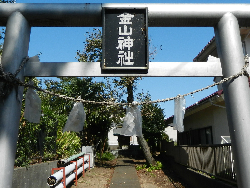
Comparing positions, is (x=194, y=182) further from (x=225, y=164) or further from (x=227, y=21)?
(x=227, y=21)

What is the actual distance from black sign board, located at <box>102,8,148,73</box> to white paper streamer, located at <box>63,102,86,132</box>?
86cm

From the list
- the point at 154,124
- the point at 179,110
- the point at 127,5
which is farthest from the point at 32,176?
the point at 154,124

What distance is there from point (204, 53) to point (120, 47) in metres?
9.52

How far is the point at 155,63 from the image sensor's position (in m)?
3.86

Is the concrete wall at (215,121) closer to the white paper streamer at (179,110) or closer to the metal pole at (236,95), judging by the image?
the metal pole at (236,95)

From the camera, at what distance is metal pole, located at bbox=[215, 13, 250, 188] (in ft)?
11.3

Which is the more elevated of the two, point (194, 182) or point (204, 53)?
point (204, 53)

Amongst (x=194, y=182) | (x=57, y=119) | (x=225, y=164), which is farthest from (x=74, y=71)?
(x=194, y=182)

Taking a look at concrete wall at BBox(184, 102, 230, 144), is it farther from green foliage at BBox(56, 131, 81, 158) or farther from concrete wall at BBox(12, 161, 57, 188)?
concrete wall at BBox(12, 161, 57, 188)

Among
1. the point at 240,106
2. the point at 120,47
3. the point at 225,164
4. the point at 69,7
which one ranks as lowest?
the point at 225,164

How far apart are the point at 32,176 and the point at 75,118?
301cm

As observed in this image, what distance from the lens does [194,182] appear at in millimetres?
8383

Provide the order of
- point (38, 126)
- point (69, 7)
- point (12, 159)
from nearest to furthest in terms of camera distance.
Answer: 1. point (12, 159)
2. point (69, 7)
3. point (38, 126)

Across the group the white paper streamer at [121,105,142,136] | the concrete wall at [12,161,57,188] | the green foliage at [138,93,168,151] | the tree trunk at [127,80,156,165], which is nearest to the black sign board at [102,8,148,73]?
the white paper streamer at [121,105,142,136]
